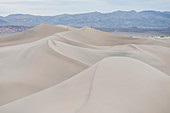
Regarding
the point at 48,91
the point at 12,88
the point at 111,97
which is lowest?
the point at 12,88

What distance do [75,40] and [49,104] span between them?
44.1 ft

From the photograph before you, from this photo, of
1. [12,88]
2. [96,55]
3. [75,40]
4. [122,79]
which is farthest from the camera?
[75,40]

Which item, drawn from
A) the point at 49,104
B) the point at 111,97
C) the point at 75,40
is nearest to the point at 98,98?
the point at 111,97

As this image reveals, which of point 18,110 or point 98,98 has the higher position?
point 98,98

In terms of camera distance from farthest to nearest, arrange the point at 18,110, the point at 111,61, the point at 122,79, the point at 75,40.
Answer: the point at 75,40, the point at 111,61, the point at 122,79, the point at 18,110

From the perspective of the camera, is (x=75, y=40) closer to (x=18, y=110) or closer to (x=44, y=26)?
(x=44, y=26)

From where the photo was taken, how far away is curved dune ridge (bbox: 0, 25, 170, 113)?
539 cm

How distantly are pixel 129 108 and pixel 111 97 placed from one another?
536 millimetres

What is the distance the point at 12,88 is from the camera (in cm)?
938

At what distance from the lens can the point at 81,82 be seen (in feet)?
21.9

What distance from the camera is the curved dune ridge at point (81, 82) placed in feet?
17.7

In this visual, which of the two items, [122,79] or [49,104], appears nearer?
[49,104]

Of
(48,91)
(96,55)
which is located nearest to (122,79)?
(48,91)

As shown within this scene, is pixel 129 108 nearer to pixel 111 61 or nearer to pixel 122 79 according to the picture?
pixel 122 79
